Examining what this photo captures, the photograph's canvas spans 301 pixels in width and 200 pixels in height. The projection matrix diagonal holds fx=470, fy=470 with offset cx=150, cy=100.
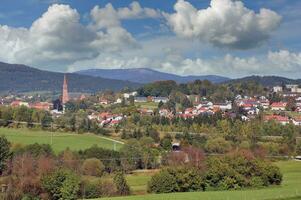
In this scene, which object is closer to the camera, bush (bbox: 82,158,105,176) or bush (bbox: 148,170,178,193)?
bush (bbox: 148,170,178,193)

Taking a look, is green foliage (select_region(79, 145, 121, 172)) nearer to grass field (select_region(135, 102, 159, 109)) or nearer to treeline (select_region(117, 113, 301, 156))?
treeline (select_region(117, 113, 301, 156))

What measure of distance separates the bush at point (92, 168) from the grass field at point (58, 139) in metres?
20.7

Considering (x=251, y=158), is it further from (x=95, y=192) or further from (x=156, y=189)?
(x=95, y=192)

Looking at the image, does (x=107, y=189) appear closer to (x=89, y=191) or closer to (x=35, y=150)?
(x=89, y=191)

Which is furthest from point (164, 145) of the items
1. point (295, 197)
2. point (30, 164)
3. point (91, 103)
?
point (91, 103)

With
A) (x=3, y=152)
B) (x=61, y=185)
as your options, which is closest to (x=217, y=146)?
(x=3, y=152)

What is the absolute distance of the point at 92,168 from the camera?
204 ft

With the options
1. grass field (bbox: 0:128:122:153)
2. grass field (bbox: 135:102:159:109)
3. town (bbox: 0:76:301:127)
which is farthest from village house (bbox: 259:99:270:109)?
grass field (bbox: 0:128:122:153)

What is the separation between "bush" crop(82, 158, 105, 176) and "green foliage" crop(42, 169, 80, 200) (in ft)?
60.0

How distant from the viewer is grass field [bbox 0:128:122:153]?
286ft

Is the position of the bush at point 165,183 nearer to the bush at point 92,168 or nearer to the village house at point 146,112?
the bush at point 92,168

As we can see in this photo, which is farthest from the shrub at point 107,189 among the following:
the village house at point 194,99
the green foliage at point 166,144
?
the village house at point 194,99

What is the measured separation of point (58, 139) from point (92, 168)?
113ft

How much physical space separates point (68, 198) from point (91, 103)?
144294mm
